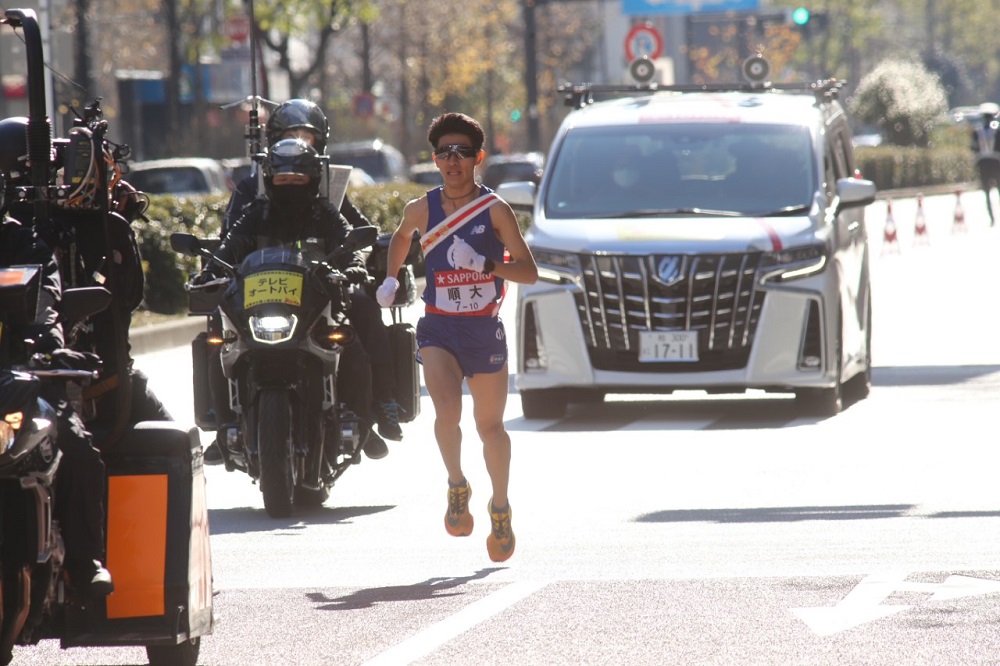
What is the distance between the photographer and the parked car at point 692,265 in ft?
42.8

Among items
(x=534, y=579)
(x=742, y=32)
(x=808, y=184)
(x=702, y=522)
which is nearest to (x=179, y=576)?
(x=534, y=579)

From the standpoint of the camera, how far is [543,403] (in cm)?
1371

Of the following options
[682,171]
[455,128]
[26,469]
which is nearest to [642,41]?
[682,171]

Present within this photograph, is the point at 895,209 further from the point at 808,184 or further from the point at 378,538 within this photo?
the point at 378,538

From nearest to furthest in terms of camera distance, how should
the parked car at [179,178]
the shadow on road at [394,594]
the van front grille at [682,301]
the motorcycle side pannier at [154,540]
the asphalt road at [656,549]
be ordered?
1. the motorcycle side pannier at [154,540]
2. the asphalt road at [656,549]
3. the shadow on road at [394,594]
4. the van front grille at [682,301]
5. the parked car at [179,178]

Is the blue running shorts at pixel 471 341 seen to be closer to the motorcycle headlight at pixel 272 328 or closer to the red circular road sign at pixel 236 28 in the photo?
the motorcycle headlight at pixel 272 328

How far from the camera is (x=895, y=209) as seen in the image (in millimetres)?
49500

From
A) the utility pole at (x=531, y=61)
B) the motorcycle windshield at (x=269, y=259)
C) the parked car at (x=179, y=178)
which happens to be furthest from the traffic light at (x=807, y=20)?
the motorcycle windshield at (x=269, y=259)

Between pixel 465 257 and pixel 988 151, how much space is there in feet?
105

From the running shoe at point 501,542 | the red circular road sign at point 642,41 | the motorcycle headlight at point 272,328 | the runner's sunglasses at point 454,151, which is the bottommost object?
A: the running shoe at point 501,542

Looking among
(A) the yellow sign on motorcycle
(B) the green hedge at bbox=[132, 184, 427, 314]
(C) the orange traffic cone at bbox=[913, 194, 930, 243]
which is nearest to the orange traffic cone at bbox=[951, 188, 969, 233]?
(C) the orange traffic cone at bbox=[913, 194, 930, 243]

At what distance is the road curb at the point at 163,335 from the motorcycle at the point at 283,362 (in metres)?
9.45

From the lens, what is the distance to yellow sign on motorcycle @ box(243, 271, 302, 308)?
31.0ft

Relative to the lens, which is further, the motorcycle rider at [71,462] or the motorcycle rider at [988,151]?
the motorcycle rider at [988,151]
